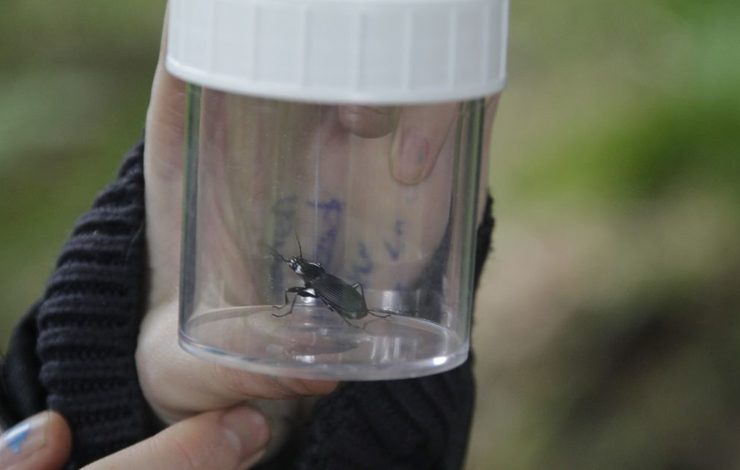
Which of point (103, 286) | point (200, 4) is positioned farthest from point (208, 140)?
point (103, 286)

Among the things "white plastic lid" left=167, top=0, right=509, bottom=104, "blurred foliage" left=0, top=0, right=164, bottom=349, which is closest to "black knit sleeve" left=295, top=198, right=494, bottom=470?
"white plastic lid" left=167, top=0, right=509, bottom=104

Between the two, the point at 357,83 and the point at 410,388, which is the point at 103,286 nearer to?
the point at 410,388

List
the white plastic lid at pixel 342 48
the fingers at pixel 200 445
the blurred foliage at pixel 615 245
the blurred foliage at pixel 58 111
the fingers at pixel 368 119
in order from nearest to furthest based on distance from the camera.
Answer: the white plastic lid at pixel 342 48
the fingers at pixel 368 119
the fingers at pixel 200 445
the blurred foliage at pixel 615 245
the blurred foliage at pixel 58 111

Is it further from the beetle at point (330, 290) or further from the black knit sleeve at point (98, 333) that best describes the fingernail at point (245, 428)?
the beetle at point (330, 290)

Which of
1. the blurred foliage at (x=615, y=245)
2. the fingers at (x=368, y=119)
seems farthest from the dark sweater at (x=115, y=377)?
the blurred foliage at (x=615, y=245)

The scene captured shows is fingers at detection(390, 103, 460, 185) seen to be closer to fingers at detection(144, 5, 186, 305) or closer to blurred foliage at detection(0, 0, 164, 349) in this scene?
fingers at detection(144, 5, 186, 305)

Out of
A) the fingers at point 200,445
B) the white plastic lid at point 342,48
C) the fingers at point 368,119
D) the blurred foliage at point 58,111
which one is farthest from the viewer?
the blurred foliage at point 58,111

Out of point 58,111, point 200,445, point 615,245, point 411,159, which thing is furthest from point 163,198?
point 615,245

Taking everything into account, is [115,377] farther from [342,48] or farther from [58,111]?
[58,111]
